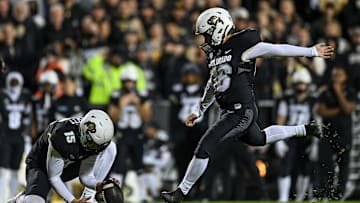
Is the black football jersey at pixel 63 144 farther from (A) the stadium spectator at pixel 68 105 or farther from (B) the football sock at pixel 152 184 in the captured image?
(B) the football sock at pixel 152 184

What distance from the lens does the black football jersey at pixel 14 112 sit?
15.7 meters

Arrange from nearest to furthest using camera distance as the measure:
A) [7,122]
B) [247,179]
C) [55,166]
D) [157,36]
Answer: [55,166] → [7,122] → [247,179] → [157,36]

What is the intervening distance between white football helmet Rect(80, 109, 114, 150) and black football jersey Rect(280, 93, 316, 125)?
5606 millimetres

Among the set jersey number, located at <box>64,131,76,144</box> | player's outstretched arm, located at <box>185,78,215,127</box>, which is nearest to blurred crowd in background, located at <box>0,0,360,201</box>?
player's outstretched arm, located at <box>185,78,215,127</box>

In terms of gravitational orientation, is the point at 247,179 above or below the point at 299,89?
below

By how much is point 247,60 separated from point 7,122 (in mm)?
4936

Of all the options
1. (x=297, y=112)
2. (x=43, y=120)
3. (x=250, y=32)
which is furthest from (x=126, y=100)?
(x=250, y=32)

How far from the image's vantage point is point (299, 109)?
647 inches

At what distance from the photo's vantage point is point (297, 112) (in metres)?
16.4

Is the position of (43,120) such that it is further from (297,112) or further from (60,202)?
(297,112)

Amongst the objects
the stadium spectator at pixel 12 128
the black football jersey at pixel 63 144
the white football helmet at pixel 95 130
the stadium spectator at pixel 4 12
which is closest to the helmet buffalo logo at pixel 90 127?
the white football helmet at pixel 95 130

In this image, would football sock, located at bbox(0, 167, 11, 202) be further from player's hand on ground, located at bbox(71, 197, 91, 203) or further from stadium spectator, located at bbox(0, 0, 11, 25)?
player's hand on ground, located at bbox(71, 197, 91, 203)

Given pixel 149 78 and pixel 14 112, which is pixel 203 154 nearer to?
pixel 14 112

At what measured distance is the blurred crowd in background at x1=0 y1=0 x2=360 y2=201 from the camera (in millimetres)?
16125
